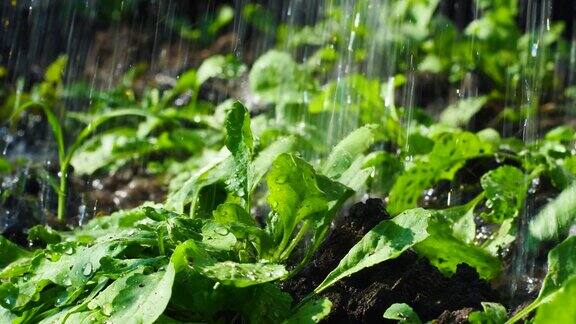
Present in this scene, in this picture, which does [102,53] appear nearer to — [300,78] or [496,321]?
[300,78]

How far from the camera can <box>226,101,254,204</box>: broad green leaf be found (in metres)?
2.13

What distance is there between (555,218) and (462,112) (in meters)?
1.59

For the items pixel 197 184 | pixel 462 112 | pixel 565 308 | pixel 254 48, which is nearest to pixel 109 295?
pixel 197 184

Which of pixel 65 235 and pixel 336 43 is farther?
pixel 336 43

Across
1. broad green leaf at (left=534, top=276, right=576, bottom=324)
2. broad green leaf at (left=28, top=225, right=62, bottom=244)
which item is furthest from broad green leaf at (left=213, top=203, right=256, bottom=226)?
broad green leaf at (left=534, top=276, right=576, bottom=324)

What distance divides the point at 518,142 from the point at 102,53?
3.80 m

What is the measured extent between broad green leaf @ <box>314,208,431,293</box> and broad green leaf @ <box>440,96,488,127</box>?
76.7 inches

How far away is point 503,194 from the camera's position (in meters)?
2.51

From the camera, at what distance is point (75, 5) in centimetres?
645

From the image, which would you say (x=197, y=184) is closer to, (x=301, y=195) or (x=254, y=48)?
(x=301, y=195)

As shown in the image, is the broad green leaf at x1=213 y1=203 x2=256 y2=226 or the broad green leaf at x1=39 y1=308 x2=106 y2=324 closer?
the broad green leaf at x1=39 y1=308 x2=106 y2=324

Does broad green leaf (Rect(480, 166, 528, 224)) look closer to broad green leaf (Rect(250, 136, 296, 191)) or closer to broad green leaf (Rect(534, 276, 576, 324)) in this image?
broad green leaf (Rect(250, 136, 296, 191))

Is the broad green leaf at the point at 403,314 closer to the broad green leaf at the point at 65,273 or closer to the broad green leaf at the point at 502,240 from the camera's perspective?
→ the broad green leaf at the point at 65,273

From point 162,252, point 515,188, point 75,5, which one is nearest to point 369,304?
point 162,252
